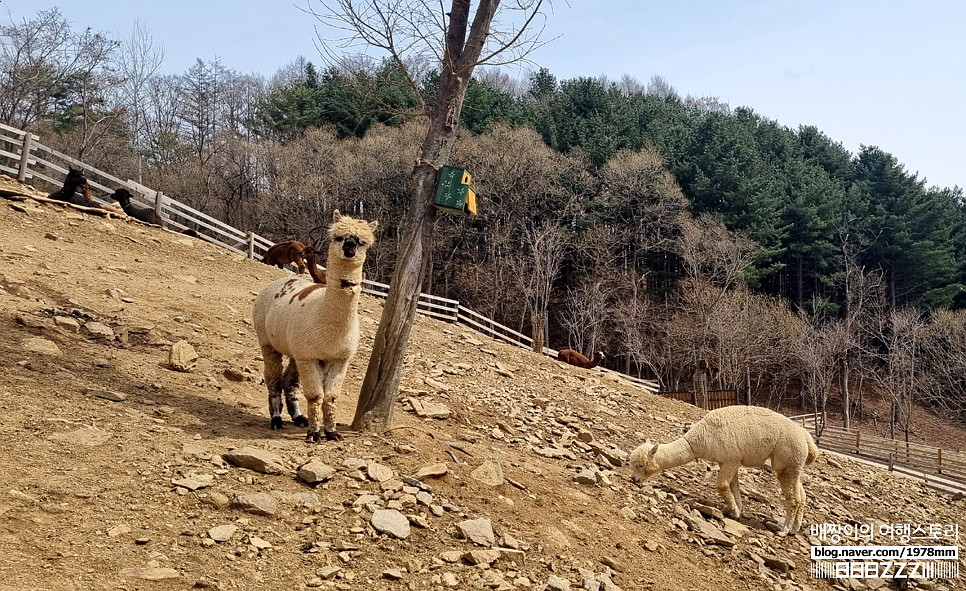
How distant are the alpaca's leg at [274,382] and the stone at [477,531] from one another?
2899mm

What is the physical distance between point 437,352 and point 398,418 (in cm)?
536

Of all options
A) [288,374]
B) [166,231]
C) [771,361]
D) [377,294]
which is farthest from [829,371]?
[288,374]

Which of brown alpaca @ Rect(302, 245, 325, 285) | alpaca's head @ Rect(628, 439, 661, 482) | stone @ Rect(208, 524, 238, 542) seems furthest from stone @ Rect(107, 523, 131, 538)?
alpaca's head @ Rect(628, 439, 661, 482)

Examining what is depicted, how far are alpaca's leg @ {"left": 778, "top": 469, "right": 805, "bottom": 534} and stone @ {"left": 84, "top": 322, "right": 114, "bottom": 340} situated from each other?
29.7ft

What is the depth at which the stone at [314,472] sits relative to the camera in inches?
231

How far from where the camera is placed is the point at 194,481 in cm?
549

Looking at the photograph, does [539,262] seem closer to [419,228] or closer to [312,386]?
[419,228]

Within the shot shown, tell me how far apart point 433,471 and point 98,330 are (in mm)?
5718

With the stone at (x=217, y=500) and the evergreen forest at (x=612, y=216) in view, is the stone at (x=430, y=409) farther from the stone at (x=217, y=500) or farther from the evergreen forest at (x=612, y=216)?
the evergreen forest at (x=612, y=216)

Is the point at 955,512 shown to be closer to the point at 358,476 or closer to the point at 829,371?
the point at 358,476

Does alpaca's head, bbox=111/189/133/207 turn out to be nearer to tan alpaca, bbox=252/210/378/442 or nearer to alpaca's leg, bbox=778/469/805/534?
tan alpaca, bbox=252/210/378/442

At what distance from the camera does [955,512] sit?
40.5 feet

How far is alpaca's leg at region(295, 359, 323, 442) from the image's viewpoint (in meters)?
6.94

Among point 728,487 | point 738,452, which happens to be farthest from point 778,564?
point 738,452
